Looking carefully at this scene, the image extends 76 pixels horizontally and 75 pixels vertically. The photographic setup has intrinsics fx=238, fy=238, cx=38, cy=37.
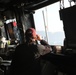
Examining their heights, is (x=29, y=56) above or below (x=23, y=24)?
below

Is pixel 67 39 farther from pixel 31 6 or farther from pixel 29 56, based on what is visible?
pixel 31 6

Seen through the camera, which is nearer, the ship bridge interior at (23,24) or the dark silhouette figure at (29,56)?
the ship bridge interior at (23,24)

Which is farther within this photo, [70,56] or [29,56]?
[29,56]

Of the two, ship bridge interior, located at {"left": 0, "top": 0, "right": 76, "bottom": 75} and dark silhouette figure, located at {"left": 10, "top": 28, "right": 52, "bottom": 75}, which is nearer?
ship bridge interior, located at {"left": 0, "top": 0, "right": 76, "bottom": 75}

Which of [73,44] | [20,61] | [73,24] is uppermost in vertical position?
[73,24]

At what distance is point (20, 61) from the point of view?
3629mm

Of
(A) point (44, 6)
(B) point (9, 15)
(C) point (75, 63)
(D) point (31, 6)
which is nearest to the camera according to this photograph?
(C) point (75, 63)

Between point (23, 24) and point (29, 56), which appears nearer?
point (29, 56)

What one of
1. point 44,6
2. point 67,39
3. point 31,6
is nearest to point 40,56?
point 67,39

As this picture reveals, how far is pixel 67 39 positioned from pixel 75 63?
0.37 metres

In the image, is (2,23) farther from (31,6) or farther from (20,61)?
(20,61)

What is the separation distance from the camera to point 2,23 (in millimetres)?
7902

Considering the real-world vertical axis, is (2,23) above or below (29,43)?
above

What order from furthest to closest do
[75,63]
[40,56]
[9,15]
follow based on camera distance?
1. [9,15]
2. [40,56]
3. [75,63]
